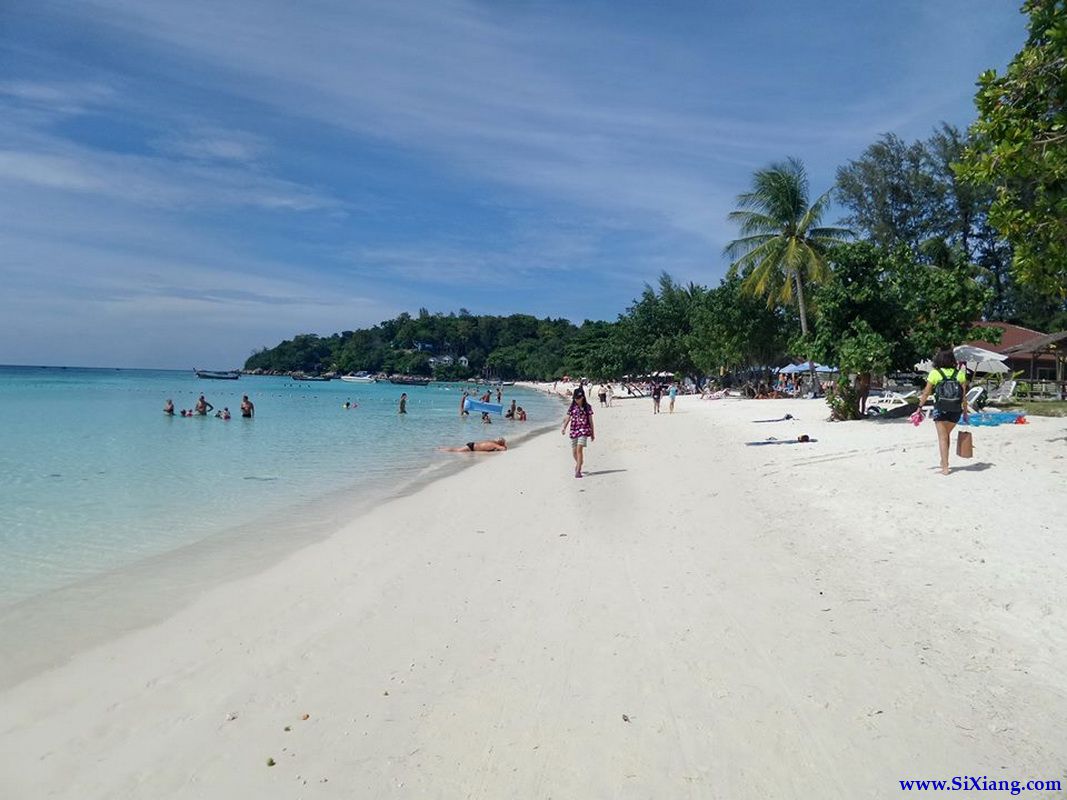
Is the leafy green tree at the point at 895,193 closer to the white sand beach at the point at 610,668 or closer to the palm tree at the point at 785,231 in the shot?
the palm tree at the point at 785,231

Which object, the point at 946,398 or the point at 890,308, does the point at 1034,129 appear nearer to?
the point at 946,398

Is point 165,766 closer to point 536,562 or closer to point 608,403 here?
point 536,562

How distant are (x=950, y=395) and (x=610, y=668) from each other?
638 cm

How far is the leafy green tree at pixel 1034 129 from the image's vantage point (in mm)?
7309

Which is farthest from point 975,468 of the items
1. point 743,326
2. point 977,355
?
point 743,326

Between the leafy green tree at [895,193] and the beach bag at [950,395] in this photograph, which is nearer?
the beach bag at [950,395]

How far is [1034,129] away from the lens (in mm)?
7523

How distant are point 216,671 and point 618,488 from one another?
702 cm

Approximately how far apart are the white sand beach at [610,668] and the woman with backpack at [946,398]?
2.19 ft

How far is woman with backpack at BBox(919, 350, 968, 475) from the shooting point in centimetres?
816

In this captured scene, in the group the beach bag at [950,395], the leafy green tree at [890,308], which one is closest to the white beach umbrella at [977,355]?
the leafy green tree at [890,308]

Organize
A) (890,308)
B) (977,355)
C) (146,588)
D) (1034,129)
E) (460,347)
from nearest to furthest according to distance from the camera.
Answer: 1. (146,588)
2. (1034,129)
3. (890,308)
4. (977,355)
5. (460,347)

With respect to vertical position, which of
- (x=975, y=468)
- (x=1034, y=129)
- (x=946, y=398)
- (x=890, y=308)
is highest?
(x=1034, y=129)

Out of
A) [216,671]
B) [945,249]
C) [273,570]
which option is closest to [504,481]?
[273,570]
